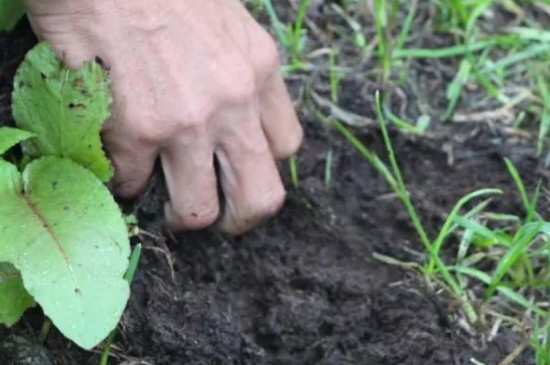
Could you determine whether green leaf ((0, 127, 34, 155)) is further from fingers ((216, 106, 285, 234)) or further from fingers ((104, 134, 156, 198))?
fingers ((216, 106, 285, 234))

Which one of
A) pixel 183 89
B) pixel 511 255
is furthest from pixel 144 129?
pixel 511 255

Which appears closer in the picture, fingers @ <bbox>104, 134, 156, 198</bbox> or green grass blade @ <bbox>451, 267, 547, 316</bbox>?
fingers @ <bbox>104, 134, 156, 198</bbox>

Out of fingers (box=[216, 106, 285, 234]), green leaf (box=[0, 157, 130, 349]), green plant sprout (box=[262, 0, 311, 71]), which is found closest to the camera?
green leaf (box=[0, 157, 130, 349])

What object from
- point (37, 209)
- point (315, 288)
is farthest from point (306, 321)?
point (37, 209)

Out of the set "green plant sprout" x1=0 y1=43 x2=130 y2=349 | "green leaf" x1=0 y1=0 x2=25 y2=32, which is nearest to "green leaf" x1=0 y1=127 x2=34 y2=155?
"green plant sprout" x1=0 y1=43 x2=130 y2=349

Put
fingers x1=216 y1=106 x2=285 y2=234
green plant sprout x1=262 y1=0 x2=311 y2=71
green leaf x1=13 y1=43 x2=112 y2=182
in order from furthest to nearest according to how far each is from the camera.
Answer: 1. green plant sprout x1=262 y1=0 x2=311 y2=71
2. fingers x1=216 y1=106 x2=285 y2=234
3. green leaf x1=13 y1=43 x2=112 y2=182

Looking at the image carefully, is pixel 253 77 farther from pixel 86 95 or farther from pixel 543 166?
pixel 543 166

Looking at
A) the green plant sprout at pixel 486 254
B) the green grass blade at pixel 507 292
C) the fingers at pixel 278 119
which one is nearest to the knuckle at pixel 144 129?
the fingers at pixel 278 119
